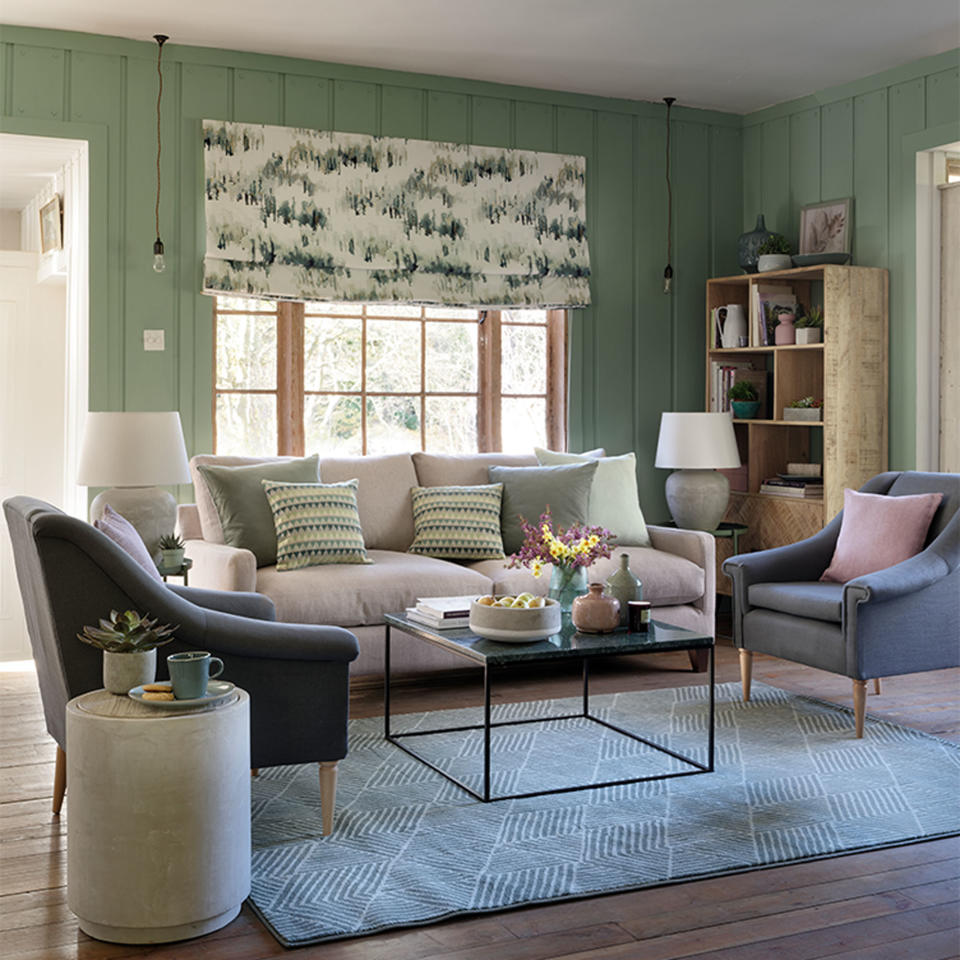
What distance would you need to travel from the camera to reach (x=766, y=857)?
118 inches

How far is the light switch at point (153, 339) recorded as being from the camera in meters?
5.40

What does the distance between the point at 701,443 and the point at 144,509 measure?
281cm

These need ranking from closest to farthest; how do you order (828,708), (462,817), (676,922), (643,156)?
(676,922) → (462,817) → (828,708) → (643,156)

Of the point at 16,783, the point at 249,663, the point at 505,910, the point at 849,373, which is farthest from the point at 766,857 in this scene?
the point at 849,373

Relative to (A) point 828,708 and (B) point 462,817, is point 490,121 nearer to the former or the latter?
(A) point 828,708

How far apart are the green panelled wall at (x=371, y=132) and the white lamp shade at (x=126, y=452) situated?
0.75 m

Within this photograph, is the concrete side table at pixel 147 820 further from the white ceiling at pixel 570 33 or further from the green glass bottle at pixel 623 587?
the white ceiling at pixel 570 33

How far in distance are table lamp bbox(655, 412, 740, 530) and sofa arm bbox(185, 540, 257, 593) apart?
2.35 metres

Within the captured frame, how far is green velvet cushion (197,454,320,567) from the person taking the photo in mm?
4879

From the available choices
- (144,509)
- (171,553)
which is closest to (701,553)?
(171,553)

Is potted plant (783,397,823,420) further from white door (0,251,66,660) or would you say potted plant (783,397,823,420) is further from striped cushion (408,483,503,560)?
white door (0,251,66,660)

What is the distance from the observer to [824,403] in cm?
→ 581

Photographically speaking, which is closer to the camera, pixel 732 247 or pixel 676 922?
pixel 676 922

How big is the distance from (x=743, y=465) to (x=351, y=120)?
2.80 meters
